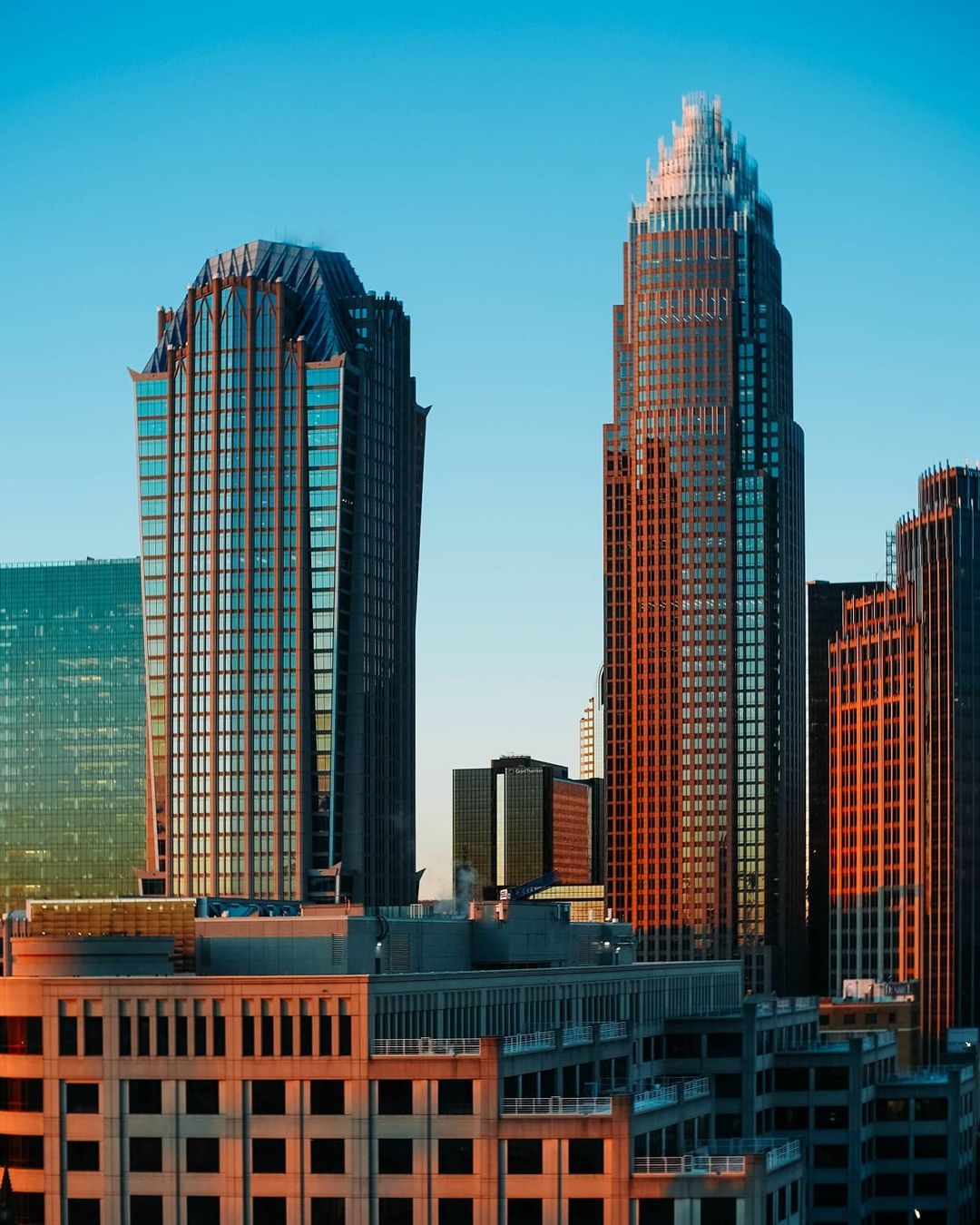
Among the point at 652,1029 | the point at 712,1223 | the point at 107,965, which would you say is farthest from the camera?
the point at 652,1029

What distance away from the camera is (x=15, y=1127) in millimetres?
146125

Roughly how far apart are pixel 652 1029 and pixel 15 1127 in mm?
65194

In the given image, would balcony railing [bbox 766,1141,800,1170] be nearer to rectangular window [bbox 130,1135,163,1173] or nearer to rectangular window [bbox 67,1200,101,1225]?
rectangular window [bbox 130,1135,163,1173]

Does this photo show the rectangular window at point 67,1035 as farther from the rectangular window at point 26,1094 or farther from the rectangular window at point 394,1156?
the rectangular window at point 394,1156

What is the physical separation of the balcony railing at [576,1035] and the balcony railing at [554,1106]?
38.3 ft

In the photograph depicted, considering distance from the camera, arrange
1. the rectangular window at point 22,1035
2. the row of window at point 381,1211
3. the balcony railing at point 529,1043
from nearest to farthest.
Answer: the row of window at point 381,1211
the rectangular window at point 22,1035
the balcony railing at point 529,1043

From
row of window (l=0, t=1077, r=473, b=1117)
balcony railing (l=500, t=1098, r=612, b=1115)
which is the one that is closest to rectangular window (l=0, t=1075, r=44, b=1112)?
row of window (l=0, t=1077, r=473, b=1117)

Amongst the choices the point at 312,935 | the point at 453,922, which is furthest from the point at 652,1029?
the point at 312,935

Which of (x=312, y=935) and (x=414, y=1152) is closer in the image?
(x=414, y=1152)

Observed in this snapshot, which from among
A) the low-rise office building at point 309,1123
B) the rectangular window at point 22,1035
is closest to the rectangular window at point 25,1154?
the low-rise office building at point 309,1123

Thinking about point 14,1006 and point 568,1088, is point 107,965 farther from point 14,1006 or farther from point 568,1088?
point 568,1088

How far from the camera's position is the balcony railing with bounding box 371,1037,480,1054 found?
144 m

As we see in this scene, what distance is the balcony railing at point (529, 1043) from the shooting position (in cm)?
14900

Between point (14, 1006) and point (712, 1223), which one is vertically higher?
point (14, 1006)
